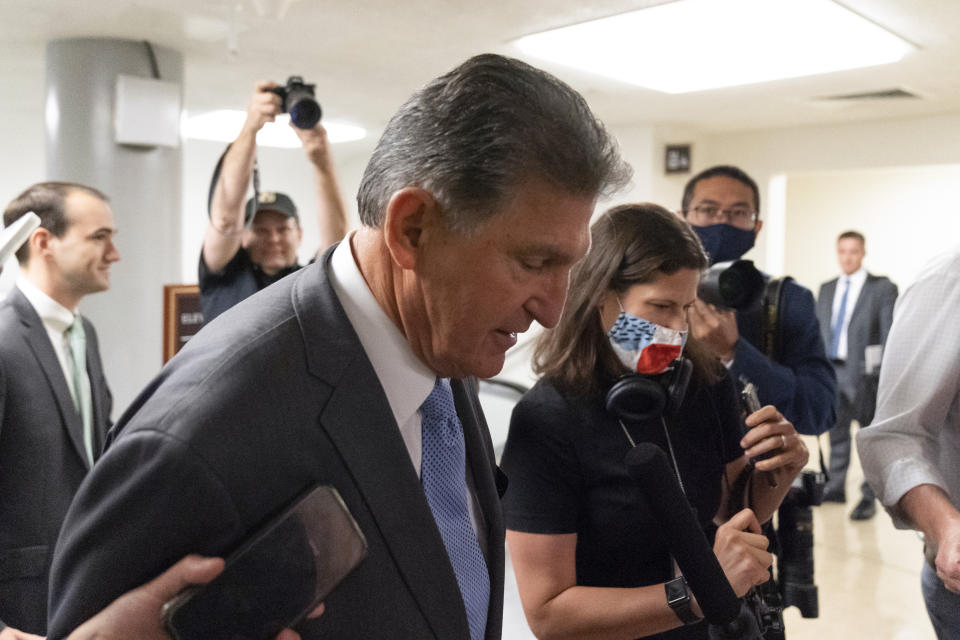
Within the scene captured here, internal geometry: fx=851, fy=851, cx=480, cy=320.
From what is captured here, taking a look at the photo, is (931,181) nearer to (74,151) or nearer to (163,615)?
(74,151)

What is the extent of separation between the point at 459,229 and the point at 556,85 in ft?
0.67

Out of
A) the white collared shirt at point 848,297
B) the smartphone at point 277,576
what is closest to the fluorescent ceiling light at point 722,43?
the white collared shirt at point 848,297

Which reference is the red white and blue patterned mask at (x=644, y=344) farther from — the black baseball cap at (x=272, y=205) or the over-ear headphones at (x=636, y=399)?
the black baseball cap at (x=272, y=205)

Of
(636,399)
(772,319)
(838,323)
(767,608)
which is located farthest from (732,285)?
(838,323)

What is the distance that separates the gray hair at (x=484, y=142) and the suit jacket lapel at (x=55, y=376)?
1652mm

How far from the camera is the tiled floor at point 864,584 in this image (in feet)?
12.7

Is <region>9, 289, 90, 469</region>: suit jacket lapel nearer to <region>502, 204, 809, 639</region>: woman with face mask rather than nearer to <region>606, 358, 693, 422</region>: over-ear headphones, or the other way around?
<region>502, 204, 809, 639</region>: woman with face mask

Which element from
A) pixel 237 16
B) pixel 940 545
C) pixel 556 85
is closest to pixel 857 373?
pixel 237 16

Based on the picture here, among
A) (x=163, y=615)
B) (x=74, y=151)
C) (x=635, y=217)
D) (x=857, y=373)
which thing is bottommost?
(x=857, y=373)

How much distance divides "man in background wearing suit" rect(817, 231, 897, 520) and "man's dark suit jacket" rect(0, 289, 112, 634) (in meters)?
4.72

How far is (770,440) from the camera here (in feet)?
4.59

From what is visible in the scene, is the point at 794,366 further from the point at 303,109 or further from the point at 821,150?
the point at 821,150

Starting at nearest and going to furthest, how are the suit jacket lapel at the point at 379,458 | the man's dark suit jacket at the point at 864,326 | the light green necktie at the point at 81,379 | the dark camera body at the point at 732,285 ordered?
1. the suit jacket lapel at the point at 379,458
2. the dark camera body at the point at 732,285
3. the light green necktie at the point at 81,379
4. the man's dark suit jacket at the point at 864,326

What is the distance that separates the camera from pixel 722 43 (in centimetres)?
509
